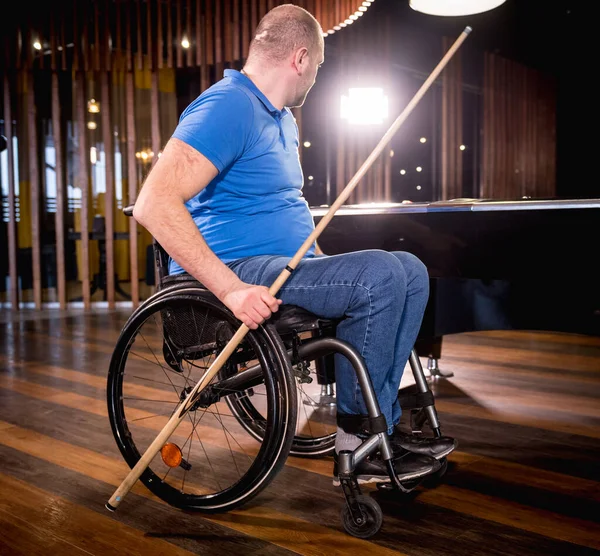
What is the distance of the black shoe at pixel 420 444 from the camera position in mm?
1604

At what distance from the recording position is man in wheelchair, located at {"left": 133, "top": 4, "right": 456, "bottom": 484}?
4.77ft

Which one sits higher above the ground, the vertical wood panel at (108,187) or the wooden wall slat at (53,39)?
the wooden wall slat at (53,39)

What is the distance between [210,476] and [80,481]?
1.24 feet

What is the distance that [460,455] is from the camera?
209 cm

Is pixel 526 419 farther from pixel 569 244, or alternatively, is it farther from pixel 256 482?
pixel 256 482

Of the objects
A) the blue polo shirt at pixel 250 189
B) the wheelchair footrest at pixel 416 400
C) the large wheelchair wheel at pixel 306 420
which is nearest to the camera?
the blue polo shirt at pixel 250 189

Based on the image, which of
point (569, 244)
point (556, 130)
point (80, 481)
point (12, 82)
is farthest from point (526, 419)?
point (556, 130)

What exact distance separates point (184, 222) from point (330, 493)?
87cm

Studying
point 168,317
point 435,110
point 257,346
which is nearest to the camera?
point 257,346

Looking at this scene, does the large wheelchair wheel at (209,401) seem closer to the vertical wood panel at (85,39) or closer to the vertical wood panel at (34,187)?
the vertical wood panel at (34,187)

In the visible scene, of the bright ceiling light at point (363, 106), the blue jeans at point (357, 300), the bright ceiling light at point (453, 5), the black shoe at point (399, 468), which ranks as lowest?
the black shoe at point (399, 468)

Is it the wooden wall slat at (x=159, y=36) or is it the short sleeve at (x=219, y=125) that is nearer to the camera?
the short sleeve at (x=219, y=125)

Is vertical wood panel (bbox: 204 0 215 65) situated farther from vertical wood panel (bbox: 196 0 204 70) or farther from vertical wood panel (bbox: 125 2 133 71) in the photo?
vertical wood panel (bbox: 125 2 133 71)

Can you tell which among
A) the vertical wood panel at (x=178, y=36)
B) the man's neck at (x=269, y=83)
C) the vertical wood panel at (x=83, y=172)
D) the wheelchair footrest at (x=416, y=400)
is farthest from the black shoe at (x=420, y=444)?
the vertical wood panel at (x=178, y=36)
